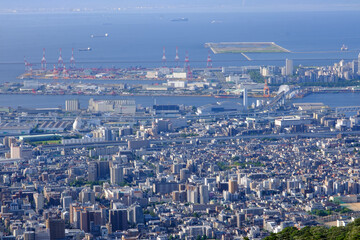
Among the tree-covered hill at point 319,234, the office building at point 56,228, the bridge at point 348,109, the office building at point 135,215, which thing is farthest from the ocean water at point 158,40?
the tree-covered hill at point 319,234

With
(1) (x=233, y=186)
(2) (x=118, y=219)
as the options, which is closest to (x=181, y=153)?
(1) (x=233, y=186)

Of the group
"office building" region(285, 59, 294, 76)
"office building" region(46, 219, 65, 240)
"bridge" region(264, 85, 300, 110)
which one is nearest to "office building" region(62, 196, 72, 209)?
"office building" region(46, 219, 65, 240)

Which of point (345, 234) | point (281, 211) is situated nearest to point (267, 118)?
point (281, 211)

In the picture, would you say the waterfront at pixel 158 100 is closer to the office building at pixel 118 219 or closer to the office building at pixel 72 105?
the office building at pixel 72 105

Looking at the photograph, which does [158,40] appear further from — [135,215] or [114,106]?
[135,215]

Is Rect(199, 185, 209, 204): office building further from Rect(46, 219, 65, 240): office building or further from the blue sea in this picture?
the blue sea
